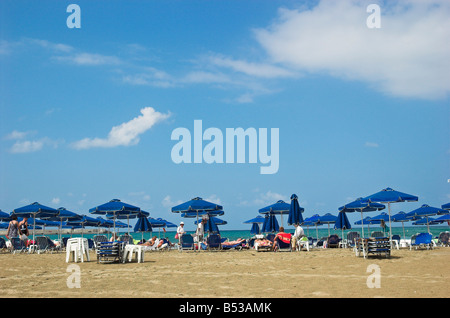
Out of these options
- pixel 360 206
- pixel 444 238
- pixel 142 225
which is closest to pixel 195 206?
pixel 142 225

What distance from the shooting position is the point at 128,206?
1875 centimetres

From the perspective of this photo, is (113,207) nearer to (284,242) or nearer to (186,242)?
(186,242)

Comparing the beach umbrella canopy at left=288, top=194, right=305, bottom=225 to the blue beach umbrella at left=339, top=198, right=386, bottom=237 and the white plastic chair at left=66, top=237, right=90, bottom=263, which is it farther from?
the white plastic chair at left=66, top=237, right=90, bottom=263

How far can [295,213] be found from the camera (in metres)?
19.4

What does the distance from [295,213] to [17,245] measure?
1250 centimetres

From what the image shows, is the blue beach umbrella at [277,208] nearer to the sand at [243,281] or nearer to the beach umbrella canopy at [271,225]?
the beach umbrella canopy at [271,225]

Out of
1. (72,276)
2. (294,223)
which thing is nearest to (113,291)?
(72,276)

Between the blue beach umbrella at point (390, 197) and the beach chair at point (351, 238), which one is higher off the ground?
the blue beach umbrella at point (390, 197)

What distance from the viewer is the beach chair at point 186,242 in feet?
64.1

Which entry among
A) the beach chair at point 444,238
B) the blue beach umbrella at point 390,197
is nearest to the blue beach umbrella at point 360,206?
the blue beach umbrella at point 390,197

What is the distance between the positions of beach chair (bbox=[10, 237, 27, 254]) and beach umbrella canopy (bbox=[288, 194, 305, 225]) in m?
12.0

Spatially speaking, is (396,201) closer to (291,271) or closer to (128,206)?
(291,271)

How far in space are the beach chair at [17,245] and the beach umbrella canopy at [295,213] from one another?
12.0 m
